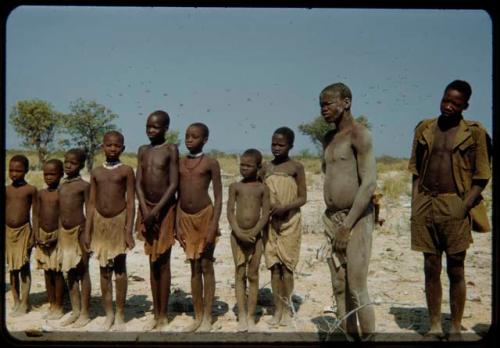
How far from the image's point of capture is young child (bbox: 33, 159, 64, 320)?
5027 millimetres

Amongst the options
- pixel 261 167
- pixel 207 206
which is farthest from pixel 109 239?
pixel 261 167

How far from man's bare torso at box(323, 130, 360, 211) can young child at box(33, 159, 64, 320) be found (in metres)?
2.69

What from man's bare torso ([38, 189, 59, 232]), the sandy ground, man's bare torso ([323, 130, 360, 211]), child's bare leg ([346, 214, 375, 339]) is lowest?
the sandy ground

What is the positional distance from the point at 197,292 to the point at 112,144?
159cm

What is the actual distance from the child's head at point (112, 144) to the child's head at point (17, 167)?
3.39 ft

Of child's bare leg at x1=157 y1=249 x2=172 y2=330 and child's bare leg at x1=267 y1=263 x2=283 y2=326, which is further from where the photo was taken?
child's bare leg at x1=267 y1=263 x2=283 y2=326

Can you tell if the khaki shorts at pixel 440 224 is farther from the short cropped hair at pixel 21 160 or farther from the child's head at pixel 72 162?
the short cropped hair at pixel 21 160

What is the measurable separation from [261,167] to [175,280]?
7.50 feet

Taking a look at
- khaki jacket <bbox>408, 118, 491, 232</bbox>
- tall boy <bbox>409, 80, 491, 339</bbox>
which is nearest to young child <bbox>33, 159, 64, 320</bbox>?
tall boy <bbox>409, 80, 491, 339</bbox>

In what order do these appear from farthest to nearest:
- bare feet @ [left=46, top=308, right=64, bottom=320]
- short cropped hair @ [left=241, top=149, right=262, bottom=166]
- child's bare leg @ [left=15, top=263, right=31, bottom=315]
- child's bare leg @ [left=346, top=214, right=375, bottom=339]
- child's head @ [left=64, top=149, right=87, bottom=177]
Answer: child's bare leg @ [left=15, top=263, right=31, bottom=315]
bare feet @ [left=46, top=308, right=64, bottom=320]
child's head @ [left=64, top=149, right=87, bottom=177]
short cropped hair @ [left=241, top=149, right=262, bottom=166]
child's bare leg @ [left=346, top=214, right=375, bottom=339]

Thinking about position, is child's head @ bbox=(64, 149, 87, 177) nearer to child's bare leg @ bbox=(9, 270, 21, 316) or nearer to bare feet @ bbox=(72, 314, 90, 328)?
child's bare leg @ bbox=(9, 270, 21, 316)

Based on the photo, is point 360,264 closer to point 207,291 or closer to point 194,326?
point 207,291
